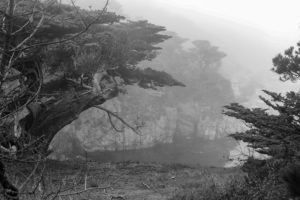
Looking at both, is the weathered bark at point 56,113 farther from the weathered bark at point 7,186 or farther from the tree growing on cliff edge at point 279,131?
the weathered bark at point 7,186

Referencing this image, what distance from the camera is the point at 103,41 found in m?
15.0

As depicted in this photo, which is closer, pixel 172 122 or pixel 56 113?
pixel 56 113

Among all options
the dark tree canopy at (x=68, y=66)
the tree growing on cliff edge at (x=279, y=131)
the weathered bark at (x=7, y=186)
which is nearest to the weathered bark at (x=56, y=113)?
the dark tree canopy at (x=68, y=66)

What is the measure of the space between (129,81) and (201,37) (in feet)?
302

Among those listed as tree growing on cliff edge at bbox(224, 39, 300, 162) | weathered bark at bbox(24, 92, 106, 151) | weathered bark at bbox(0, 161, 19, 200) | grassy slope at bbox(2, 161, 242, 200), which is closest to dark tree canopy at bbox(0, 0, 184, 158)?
weathered bark at bbox(24, 92, 106, 151)

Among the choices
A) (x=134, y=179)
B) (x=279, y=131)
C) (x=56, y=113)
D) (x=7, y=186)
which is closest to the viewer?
(x=7, y=186)

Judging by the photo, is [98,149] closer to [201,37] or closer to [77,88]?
[77,88]

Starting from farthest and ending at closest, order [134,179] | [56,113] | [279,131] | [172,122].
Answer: [172,122] < [56,113] < [134,179] < [279,131]

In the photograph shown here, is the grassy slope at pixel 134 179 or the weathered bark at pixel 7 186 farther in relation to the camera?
the grassy slope at pixel 134 179

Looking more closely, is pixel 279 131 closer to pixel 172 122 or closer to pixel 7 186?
pixel 7 186

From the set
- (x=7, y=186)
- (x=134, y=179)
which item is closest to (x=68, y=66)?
(x=134, y=179)

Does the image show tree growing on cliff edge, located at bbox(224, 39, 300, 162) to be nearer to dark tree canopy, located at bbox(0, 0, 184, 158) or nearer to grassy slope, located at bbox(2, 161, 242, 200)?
grassy slope, located at bbox(2, 161, 242, 200)

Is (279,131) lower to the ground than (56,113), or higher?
higher

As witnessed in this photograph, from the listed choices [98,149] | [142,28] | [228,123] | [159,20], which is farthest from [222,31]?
[142,28]
